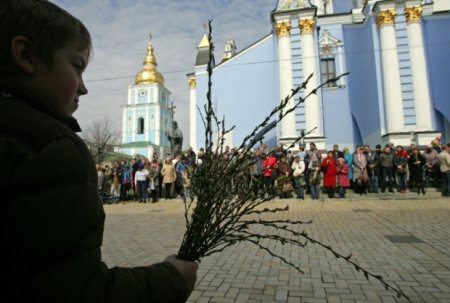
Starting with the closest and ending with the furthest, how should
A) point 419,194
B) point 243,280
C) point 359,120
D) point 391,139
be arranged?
1. point 243,280
2. point 419,194
3. point 391,139
4. point 359,120

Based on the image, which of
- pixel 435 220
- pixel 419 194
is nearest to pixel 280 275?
pixel 435 220

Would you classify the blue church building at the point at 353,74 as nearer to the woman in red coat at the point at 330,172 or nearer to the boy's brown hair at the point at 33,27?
the woman in red coat at the point at 330,172

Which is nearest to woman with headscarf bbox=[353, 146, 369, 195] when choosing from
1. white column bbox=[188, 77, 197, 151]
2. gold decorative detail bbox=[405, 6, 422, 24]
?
gold decorative detail bbox=[405, 6, 422, 24]

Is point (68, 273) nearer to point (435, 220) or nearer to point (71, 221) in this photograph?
point (71, 221)

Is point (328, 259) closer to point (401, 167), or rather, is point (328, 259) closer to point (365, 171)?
point (365, 171)

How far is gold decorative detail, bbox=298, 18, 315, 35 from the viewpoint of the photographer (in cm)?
1989

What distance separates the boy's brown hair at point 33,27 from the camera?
3.29 ft

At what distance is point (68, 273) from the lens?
867 mm

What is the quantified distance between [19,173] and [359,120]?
22.2 meters

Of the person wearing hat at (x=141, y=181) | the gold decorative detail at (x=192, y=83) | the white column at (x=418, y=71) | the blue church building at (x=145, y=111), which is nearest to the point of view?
the person wearing hat at (x=141, y=181)

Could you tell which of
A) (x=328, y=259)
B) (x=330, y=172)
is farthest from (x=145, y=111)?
(x=328, y=259)

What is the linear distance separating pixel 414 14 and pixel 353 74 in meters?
4.52

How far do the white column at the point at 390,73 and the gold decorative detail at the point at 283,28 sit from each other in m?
4.69

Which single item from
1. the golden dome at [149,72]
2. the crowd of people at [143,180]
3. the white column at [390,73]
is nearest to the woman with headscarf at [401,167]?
the white column at [390,73]
